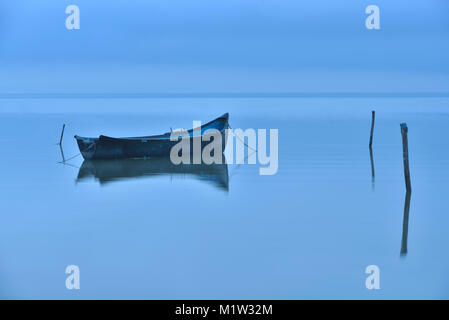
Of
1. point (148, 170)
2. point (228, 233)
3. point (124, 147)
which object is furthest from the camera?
point (124, 147)

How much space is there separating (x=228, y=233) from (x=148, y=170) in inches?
318

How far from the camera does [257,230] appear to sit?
450 inches

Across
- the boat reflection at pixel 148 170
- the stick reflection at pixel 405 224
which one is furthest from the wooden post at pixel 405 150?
the boat reflection at pixel 148 170

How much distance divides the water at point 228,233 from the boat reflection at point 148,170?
219 mm

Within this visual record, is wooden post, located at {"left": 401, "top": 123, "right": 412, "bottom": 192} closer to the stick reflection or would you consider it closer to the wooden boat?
the stick reflection

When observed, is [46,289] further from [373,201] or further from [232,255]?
[373,201]

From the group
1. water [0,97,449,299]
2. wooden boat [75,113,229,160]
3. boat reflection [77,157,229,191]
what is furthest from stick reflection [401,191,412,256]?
wooden boat [75,113,229,160]

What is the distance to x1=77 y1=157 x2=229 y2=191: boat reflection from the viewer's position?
1766cm

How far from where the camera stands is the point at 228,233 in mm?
11273

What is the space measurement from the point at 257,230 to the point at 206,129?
415 inches

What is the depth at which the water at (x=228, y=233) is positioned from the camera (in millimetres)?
8594

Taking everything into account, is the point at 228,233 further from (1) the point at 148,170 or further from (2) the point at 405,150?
(1) the point at 148,170

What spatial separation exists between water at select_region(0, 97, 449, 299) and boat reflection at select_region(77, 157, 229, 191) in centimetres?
22

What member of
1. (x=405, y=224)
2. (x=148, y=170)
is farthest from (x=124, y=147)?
(x=405, y=224)
